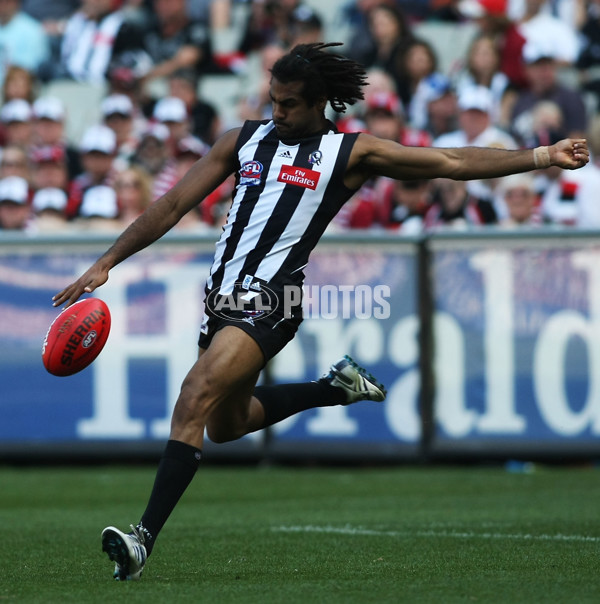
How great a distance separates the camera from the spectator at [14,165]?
13.7 metres

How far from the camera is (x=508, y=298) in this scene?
11.1 m

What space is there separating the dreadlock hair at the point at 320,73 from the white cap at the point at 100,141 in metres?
7.52

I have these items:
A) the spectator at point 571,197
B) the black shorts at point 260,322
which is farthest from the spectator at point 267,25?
the black shorts at point 260,322

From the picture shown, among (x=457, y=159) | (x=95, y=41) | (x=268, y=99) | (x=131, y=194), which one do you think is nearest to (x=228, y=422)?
(x=457, y=159)

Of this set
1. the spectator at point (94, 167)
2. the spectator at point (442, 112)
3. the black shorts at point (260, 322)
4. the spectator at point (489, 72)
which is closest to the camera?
the black shorts at point (260, 322)

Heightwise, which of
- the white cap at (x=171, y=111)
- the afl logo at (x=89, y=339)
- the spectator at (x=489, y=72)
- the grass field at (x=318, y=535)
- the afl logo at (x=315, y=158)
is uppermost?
the spectator at (x=489, y=72)

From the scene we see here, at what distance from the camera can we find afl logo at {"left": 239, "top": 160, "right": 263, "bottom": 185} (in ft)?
20.8

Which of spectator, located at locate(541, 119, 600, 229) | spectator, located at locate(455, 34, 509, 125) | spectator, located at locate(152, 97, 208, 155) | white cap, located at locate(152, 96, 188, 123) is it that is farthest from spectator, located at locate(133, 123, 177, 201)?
spectator, located at locate(541, 119, 600, 229)

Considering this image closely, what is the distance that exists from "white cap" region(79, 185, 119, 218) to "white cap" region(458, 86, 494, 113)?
11.8ft

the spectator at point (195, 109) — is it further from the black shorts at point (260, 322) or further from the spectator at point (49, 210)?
the black shorts at point (260, 322)

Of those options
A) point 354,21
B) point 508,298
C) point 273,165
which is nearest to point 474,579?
point 273,165

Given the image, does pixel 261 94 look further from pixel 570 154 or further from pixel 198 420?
pixel 198 420

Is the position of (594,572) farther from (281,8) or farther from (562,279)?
(281,8)

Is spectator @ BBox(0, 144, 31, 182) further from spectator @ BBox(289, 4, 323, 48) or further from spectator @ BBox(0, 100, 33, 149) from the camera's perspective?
spectator @ BBox(289, 4, 323, 48)
